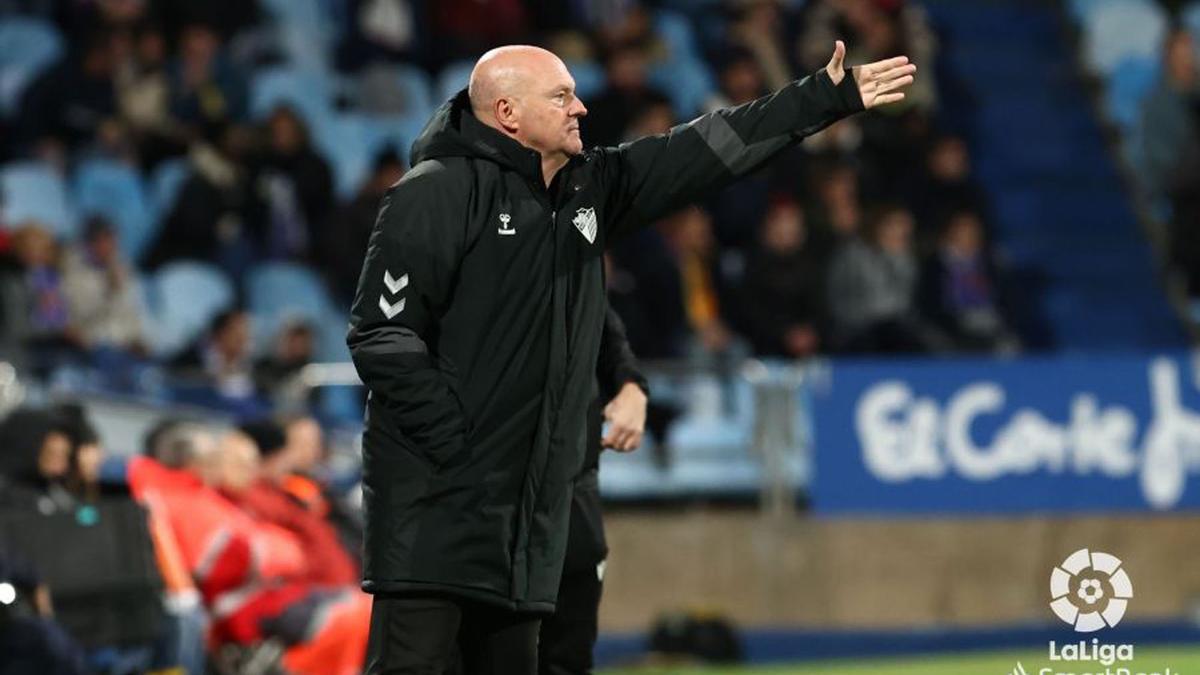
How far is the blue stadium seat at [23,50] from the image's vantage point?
1664 centimetres

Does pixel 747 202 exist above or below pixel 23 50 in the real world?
below

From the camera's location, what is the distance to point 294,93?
17.5m

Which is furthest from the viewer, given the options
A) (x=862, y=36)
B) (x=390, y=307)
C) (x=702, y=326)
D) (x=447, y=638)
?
(x=862, y=36)

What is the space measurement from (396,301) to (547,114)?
2.02 feet

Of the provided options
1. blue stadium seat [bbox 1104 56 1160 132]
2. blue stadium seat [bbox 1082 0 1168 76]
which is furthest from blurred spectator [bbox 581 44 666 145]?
blue stadium seat [bbox 1082 0 1168 76]

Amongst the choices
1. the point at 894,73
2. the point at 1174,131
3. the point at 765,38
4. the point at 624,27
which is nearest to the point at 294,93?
the point at 624,27

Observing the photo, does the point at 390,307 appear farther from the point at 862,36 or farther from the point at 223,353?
the point at 862,36

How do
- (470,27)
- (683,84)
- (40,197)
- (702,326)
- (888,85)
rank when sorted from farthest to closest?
1. (683,84)
2. (470,27)
3. (702,326)
4. (40,197)
5. (888,85)

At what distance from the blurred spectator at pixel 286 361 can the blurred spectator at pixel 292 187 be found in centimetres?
111

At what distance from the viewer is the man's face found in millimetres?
6117

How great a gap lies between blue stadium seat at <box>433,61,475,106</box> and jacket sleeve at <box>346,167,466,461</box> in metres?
12.0

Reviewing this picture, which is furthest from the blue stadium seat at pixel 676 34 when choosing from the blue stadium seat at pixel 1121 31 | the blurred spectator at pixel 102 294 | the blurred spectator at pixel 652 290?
the blurred spectator at pixel 102 294

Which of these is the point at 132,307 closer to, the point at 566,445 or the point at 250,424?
the point at 250,424

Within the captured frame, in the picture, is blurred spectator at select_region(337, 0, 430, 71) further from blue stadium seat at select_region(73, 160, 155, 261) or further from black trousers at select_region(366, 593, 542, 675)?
black trousers at select_region(366, 593, 542, 675)
